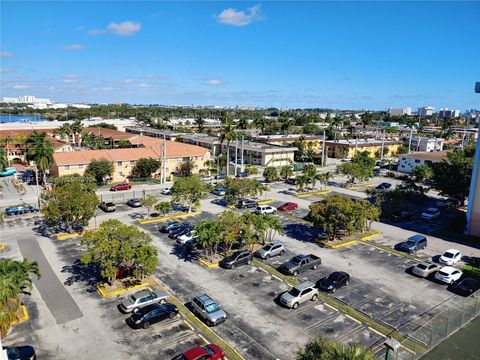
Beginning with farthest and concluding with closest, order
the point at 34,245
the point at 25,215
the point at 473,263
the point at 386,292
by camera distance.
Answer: the point at 25,215 < the point at 34,245 < the point at 473,263 < the point at 386,292

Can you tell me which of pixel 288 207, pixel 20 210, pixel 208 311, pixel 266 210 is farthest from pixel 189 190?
pixel 208 311

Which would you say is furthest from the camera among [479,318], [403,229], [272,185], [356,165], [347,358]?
[272,185]

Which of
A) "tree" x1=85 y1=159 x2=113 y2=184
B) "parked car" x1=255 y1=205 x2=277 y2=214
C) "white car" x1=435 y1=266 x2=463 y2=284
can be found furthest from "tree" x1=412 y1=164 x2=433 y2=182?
"tree" x1=85 y1=159 x2=113 y2=184

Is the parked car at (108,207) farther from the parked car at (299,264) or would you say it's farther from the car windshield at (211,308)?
the car windshield at (211,308)

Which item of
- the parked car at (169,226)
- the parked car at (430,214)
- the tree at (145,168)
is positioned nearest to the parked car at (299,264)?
the parked car at (169,226)

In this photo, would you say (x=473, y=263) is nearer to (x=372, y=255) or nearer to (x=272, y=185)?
(x=372, y=255)

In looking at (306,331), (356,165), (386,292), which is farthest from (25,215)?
(356,165)
